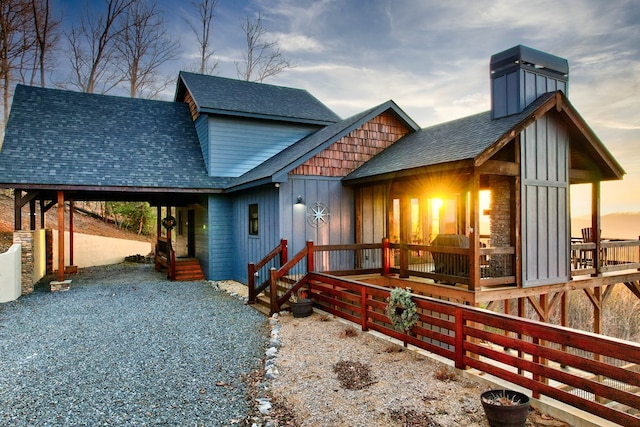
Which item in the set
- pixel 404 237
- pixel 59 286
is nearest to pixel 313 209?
pixel 404 237

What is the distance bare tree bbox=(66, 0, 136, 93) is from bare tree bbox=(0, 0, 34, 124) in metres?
2.54

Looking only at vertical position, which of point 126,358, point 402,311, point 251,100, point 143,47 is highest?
point 143,47

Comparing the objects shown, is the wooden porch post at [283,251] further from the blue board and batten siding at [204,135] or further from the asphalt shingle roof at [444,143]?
the blue board and batten siding at [204,135]

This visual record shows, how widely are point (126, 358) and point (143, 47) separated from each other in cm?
2498

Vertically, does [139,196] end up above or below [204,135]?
below

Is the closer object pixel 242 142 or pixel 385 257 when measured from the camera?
pixel 385 257

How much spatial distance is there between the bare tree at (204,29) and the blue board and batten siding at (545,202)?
74.3ft

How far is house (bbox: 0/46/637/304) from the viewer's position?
27.8 feet

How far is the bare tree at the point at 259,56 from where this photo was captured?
26.6m

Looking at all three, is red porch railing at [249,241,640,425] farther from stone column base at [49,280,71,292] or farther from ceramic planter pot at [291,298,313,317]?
stone column base at [49,280,71,292]

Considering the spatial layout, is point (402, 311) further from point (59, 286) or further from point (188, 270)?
point (59, 286)

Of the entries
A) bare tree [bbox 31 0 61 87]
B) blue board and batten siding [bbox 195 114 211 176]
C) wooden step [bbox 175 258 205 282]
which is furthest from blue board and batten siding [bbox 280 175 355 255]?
bare tree [bbox 31 0 61 87]

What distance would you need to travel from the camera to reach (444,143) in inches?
381

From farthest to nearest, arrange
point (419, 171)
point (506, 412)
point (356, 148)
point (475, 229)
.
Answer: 1. point (356, 148)
2. point (419, 171)
3. point (475, 229)
4. point (506, 412)
